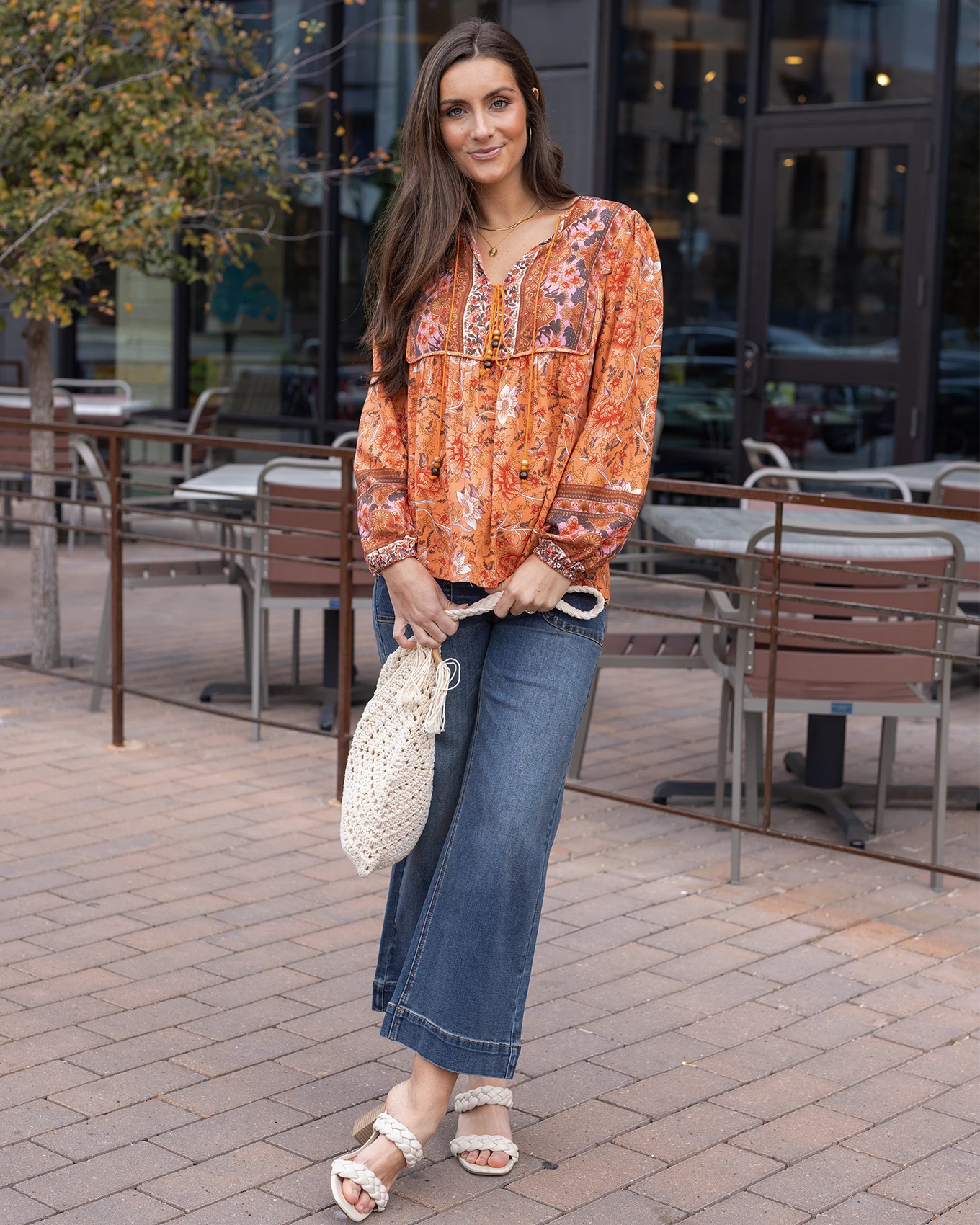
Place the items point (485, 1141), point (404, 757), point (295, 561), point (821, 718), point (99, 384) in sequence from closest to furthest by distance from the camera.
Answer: point (404, 757)
point (485, 1141)
point (821, 718)
point (295, 561)
point (99, 384)

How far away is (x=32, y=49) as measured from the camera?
670cm

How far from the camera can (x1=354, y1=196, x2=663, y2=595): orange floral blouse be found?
271 cm

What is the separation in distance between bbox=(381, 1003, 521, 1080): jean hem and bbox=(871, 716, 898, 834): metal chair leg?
2.47 m

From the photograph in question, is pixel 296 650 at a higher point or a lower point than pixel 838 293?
lower

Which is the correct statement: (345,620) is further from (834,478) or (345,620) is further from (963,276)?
(963,276)

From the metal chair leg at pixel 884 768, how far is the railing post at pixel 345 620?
1.64 m

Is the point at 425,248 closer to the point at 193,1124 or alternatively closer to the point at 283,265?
the point at 193,1124

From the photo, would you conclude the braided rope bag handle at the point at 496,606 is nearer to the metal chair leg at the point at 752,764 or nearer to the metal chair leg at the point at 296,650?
the metal chair leg at the point at 752,764

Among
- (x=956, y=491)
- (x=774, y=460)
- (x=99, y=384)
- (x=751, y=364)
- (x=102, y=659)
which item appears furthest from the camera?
(x=99, y=384)

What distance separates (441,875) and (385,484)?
26.8 inches

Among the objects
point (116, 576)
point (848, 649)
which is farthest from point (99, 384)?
point (848, 649)

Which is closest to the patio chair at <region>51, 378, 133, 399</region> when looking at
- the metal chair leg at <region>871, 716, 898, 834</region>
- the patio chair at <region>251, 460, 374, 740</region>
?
the patio chair at <region>251, 460, 374, 740</region>

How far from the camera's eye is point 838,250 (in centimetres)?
907

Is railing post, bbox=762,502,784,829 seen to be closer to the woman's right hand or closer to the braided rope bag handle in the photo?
the braided rope bag handle
